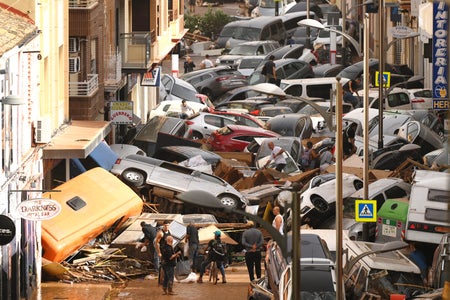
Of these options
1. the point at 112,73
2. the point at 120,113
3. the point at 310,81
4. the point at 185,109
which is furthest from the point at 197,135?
the point at 310,81

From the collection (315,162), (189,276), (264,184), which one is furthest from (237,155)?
(189,276)

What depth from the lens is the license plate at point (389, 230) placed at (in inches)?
1250

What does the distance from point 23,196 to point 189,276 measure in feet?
12.7

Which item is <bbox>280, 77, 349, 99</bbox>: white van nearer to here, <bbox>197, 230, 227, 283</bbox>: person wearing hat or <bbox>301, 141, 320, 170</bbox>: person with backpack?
<bbox>301, 141, 320, 170</bbox>: person with backpack

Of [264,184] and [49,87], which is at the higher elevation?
[49,87]

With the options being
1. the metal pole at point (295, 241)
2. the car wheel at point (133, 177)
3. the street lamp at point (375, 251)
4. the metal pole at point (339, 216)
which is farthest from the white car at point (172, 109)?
the metal pole at point (295, 241)

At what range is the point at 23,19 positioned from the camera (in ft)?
96.7

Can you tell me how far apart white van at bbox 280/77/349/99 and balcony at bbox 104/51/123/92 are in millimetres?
12216

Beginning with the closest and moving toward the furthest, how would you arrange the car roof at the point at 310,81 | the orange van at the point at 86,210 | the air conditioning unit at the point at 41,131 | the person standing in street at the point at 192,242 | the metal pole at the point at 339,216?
the metal pole at the point at 339,216 → the air conditioning unit at the point at 41,131 → the person standing in street at the point at 192,242 → the orange van at the point at 86,210 → the car roof at the point at 310,81

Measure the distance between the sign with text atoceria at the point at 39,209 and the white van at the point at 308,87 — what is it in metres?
33.2

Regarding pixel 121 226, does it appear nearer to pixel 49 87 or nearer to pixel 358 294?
pixel 49 87

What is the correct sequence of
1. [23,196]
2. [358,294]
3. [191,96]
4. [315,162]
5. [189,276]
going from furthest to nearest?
1. [191,96]
2. [315,162]
3. [189,276]
4. [23,196]
5. [358,294]

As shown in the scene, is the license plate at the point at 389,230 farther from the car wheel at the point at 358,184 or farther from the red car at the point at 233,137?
the red car at the point at 233,137

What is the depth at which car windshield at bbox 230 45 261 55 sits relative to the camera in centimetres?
7575
